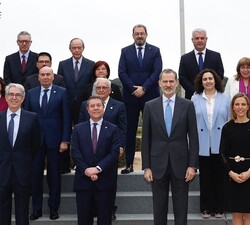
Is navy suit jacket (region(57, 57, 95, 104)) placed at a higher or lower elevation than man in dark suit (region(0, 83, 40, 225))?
higher

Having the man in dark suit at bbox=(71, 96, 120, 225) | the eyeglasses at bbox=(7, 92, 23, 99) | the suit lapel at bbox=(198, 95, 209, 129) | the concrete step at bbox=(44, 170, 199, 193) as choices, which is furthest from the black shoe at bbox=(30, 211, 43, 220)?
the suit lapel at bbox=(198, 95, 209, 129)

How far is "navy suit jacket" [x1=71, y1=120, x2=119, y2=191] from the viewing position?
550cm

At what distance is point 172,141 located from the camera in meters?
5.45

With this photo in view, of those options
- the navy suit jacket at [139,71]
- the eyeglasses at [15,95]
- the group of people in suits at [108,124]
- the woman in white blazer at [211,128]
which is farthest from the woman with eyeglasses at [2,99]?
the woman in white blazer at [211,128]

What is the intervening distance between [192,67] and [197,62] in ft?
0.36

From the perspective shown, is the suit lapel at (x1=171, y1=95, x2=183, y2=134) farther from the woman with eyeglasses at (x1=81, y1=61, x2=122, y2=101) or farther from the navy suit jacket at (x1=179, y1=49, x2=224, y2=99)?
the navy suit jacket at (x1=179, y1=49, x2=224, y2=99)

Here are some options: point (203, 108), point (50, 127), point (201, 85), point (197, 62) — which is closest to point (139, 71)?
point (197, 62)

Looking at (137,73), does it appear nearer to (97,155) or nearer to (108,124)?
(108,124)

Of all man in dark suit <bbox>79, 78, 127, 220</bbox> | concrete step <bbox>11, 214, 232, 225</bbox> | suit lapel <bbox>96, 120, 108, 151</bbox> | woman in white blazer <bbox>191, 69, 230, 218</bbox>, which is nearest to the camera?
suit lapel <bbox>96, 120, 108, 151</bbox>

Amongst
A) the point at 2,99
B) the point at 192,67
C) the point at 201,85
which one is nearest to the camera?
the point at 201,85

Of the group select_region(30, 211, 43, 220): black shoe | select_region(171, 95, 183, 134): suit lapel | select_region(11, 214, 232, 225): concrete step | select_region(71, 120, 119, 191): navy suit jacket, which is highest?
select_region(171, 95, 183, 134): suit lapel

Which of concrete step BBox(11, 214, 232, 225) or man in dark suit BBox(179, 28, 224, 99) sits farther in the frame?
man in dark suit BBox(179, 28, 224, 99)

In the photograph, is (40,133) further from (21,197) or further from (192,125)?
(192,125)

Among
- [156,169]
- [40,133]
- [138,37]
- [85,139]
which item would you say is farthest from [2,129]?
[138,37]
